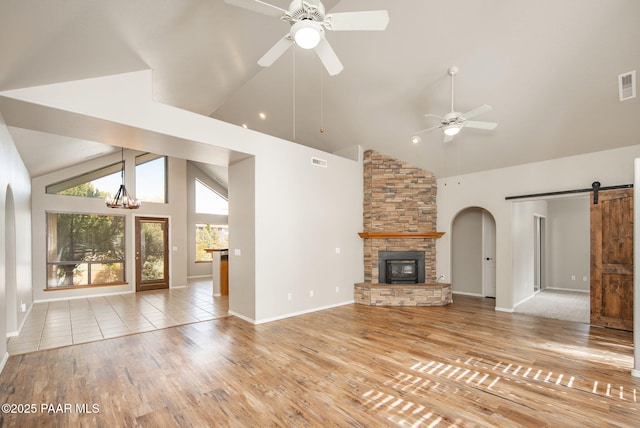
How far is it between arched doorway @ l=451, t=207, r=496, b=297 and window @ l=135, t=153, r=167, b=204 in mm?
8076

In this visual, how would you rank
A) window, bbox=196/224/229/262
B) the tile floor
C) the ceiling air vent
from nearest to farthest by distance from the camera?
the ceiling air vent < the tile floor < window, bbox=196/224/229/262

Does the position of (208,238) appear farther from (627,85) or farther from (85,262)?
(627,85)

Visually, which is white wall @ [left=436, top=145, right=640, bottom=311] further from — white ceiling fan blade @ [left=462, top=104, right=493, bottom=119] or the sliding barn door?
white ceiling fan blade @ [left=462, top=104, right=493, bottom=119]

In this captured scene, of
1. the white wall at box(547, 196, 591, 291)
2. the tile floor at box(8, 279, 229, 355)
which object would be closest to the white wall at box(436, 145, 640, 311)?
the white wall at box(547, 196, 591, 291)

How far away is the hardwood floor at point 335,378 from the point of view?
234cm

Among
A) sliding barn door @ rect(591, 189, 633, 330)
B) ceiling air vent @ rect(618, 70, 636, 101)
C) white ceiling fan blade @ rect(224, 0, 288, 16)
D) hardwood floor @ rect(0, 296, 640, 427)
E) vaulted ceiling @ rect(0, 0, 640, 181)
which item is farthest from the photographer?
sliding barn door @ rect(591, 189, 633, 330)

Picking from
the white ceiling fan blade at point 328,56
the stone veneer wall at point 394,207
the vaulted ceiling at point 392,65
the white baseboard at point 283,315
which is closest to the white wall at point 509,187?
the vaulted ceiling at point 392,65

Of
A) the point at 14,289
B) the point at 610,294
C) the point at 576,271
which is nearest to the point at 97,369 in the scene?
the point at 14,289

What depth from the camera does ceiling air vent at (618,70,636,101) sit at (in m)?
3.65

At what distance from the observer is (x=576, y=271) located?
784cm

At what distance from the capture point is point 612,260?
4.70m

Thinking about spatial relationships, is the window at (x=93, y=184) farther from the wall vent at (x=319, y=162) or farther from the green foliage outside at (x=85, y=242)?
the wall vent at (x=319, y=162)

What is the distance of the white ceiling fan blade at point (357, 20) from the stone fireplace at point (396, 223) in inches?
172

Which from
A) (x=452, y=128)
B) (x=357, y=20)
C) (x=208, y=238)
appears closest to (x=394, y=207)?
(x=452, y=128)
